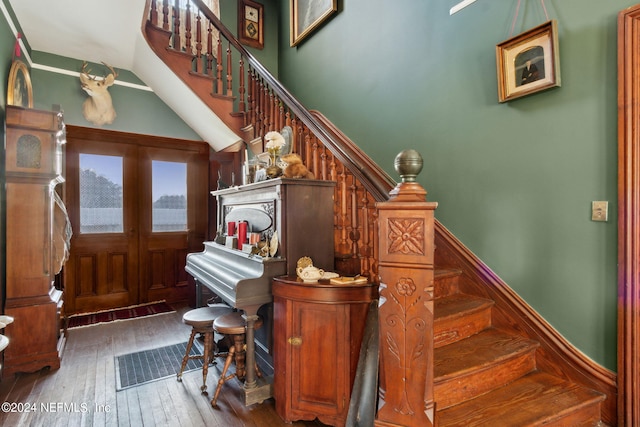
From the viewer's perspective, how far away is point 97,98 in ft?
13.3

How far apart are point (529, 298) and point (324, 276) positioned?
4.54ft

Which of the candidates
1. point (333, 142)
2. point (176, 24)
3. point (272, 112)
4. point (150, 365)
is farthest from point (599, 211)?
point (176, 24)

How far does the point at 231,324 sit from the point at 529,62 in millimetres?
2703

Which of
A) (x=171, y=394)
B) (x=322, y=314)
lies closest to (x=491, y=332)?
(x=322, y=314)

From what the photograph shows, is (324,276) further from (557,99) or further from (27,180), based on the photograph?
(27,180)

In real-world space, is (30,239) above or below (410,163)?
below

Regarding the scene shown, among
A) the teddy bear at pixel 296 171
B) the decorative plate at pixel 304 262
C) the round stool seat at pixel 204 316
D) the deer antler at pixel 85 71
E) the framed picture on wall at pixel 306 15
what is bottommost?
the round stool seat at pixel 204 316

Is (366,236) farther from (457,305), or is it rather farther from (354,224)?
(457,305)

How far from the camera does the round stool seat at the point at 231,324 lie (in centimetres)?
228

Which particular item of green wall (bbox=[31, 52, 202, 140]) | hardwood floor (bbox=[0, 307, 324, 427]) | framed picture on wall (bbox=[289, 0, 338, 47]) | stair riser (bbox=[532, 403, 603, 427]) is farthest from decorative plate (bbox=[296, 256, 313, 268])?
green wall (bbox=[31, 52, 202, 140])

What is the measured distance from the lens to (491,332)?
221 centimetres

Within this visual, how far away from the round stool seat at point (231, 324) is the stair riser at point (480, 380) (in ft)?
4.05

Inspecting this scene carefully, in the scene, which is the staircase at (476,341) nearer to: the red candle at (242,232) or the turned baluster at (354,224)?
the turned baluster at (354,224)

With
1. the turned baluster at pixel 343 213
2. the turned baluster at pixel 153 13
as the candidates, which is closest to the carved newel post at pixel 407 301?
the turned baluster at pixel 343 213
